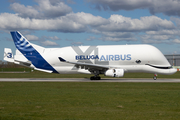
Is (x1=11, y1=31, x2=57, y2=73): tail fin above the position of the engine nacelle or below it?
above

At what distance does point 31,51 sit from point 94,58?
11052mm

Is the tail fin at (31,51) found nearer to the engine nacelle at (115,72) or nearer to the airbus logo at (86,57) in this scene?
the airbus logo at (86,57)

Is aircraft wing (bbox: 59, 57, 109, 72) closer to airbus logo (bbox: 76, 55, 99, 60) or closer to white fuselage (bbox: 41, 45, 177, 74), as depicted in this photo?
white fuselage (bbox: 41, 45, 177, 74)

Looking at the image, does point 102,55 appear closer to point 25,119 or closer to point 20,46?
point 20,46

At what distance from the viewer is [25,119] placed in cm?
878

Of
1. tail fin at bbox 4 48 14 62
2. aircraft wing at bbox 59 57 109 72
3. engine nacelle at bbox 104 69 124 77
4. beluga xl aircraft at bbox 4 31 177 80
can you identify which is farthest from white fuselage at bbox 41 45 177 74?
tail fin at bbox 4 48 14 62

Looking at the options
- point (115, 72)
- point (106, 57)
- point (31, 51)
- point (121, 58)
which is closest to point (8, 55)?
point (31, 51)

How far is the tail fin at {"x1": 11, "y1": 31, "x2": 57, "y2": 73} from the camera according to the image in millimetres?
35094

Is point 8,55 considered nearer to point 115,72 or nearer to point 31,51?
point 31,51

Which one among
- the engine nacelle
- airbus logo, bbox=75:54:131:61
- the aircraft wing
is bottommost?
the engine nacelle

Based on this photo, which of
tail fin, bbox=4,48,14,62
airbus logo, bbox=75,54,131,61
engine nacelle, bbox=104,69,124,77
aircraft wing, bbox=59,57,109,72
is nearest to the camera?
engine nacelle, bbox=104,69,124,77

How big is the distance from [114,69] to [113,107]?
1957 centimetres

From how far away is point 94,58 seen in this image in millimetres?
33094

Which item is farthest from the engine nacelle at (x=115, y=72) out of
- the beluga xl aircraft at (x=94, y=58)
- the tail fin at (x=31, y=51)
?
the tail fin at (x=31, y=51)
